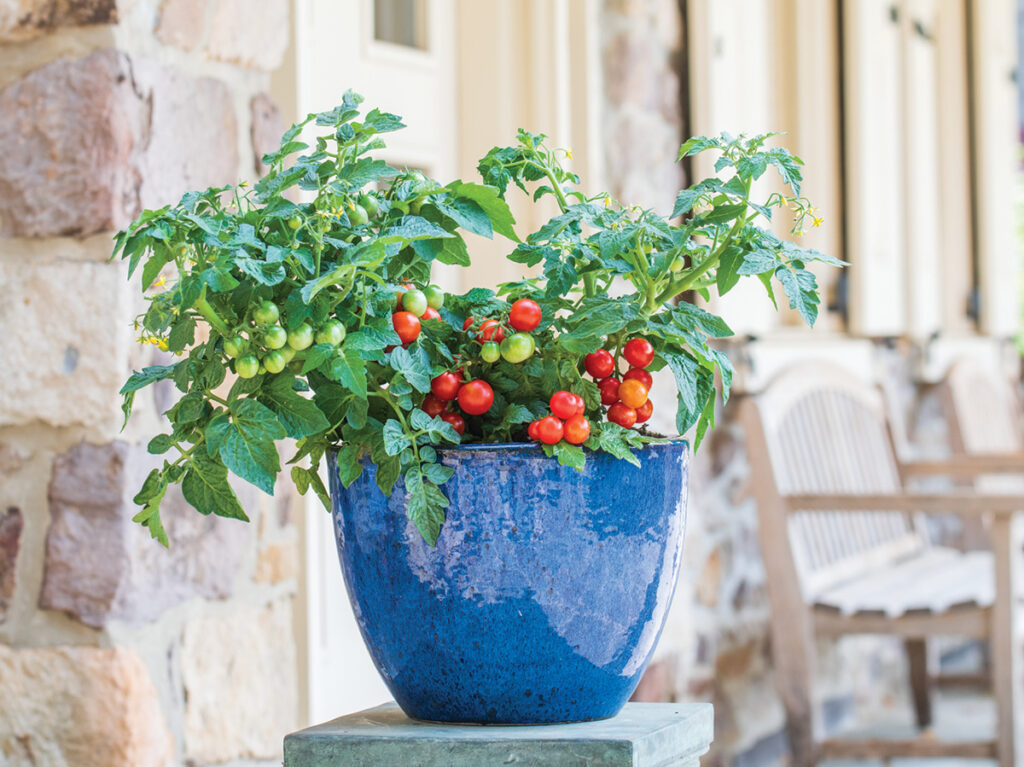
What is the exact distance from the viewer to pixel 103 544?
1.66 meters

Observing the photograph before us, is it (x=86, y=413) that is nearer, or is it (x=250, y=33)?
(x=86, y=413)

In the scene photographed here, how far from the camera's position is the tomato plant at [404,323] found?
111cm

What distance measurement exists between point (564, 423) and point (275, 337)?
0.79ft

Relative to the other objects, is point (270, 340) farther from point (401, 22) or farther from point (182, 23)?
point (401, 22)

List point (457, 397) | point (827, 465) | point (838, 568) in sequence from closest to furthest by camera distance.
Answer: point (457, 397) → point (838, 568) → point (827, 465)

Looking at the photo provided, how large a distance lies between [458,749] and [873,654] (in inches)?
130

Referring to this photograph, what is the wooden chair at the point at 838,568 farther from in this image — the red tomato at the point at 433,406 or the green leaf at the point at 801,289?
the red tomato at the point at 433,406

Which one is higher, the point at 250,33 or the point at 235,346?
the point at 250,33

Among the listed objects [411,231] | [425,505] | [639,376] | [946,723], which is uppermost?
[411,231]

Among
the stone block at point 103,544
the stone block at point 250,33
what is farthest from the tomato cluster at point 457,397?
the stone block at point 250,33

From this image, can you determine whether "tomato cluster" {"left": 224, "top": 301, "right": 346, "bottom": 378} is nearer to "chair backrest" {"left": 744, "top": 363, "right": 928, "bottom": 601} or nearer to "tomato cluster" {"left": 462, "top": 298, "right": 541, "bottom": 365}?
"tomato cluster" {"left": 462, "top": 298, "right": 541, "bottom": 365}

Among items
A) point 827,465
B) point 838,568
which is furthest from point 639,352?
point 827,465

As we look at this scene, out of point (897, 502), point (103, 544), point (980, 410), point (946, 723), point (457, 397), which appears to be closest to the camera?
point (457, 397)

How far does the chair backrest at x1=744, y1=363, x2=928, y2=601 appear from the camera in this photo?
10.4ft
